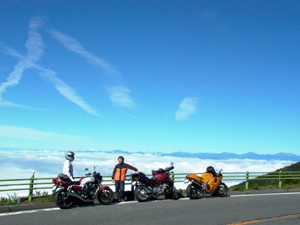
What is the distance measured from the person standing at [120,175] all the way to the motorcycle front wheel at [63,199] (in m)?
2.27

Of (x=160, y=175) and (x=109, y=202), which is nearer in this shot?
(x=109, y=202)

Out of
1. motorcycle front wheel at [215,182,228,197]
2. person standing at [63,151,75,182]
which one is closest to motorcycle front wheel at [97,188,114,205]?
person standing at [63,151,75,182]

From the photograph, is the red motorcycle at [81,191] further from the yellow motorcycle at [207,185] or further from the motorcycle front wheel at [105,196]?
the yellow motorcycle at [207,185]

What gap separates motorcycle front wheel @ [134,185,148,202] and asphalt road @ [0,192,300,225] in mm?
249

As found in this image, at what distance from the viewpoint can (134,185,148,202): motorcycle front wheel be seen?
1117 cm

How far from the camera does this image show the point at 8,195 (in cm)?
1064

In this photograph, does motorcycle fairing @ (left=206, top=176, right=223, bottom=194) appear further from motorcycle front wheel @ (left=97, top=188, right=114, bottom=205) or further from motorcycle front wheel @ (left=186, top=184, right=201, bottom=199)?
motorcycle front wheel @ (left=97, top=188, right=114, bottom=205)

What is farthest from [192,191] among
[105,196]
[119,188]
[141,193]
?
[105,196]

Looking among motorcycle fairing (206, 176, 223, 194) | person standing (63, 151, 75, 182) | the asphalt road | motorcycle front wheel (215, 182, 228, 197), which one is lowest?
the asphalt road

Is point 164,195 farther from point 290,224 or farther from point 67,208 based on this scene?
point 290,224

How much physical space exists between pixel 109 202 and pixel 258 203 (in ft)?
18.9

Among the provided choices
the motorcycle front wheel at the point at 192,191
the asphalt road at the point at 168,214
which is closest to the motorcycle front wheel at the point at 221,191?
the motorcycle front wheel at the point at 192,191

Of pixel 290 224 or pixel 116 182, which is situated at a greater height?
pixel 116 182

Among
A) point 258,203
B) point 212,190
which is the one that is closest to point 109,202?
point 212,190
